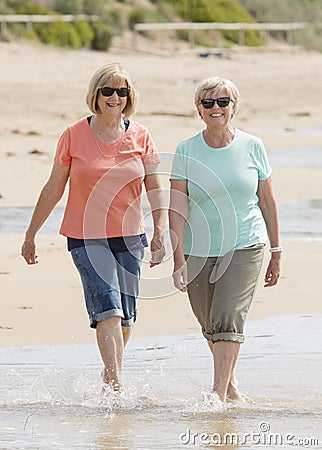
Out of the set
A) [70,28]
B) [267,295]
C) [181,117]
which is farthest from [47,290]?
[70,28]

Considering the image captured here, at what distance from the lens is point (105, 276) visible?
624cm

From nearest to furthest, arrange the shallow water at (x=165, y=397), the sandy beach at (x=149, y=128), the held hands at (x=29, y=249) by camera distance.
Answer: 1. the shallow water at (x=165, y=397)
2. the held hands at (x=29, y=249)
3. the sandy beach at (x=149, y=128)

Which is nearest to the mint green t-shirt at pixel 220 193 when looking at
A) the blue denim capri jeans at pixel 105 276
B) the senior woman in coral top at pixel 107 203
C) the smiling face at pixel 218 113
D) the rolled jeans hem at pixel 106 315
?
the smiling face at pixel 218 113

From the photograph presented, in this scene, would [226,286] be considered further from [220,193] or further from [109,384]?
[109,384]

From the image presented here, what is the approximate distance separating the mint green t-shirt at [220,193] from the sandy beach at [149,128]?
60 cm

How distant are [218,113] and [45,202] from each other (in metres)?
0.95

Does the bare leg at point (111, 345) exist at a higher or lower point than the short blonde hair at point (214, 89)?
lower

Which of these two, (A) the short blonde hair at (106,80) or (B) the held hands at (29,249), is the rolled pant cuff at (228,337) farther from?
(A) the short blonde hair at (106,80)

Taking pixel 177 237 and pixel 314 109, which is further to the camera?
pixel 314 109

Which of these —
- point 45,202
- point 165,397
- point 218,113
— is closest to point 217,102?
point 218,113

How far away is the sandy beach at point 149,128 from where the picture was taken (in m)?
8.35

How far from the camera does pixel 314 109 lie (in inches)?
1058

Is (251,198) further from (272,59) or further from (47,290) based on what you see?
(272,59)

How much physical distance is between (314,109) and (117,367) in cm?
2101
